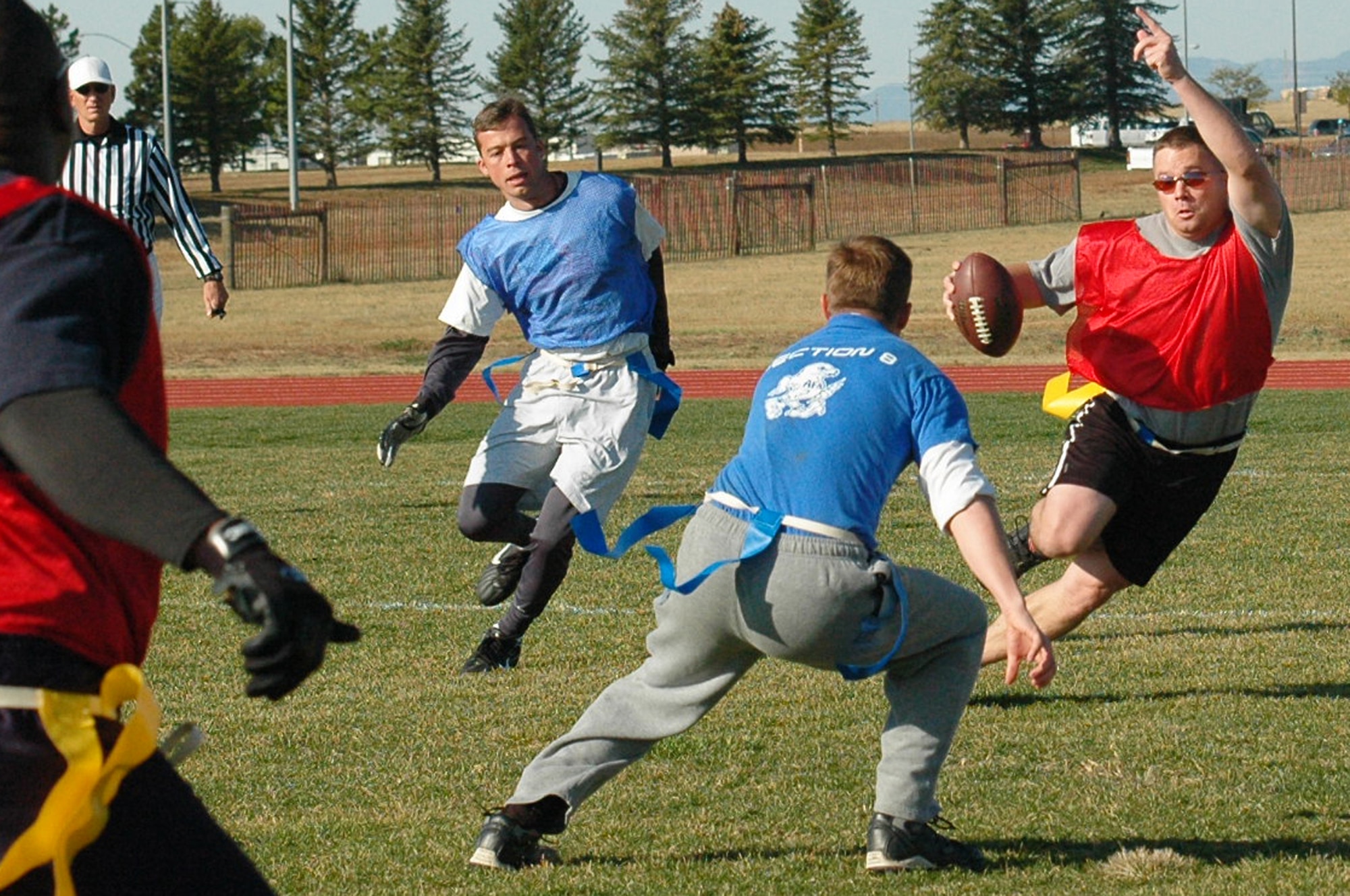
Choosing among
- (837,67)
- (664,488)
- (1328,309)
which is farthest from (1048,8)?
(664,488)

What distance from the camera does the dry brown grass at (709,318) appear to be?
85.4 ft

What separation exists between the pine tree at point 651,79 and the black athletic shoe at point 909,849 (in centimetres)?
7665

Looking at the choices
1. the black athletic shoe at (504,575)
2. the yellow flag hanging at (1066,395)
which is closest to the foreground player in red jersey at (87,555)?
the yellow flag hanging at (1066,395)

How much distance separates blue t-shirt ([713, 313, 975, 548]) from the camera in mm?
4297

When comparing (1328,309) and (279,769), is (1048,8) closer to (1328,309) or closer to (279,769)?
(1328,309)

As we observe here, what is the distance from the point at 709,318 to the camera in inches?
1243

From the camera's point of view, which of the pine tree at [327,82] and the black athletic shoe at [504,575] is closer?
the black athletic shoe at [504,575]

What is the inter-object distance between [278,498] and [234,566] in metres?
10.2

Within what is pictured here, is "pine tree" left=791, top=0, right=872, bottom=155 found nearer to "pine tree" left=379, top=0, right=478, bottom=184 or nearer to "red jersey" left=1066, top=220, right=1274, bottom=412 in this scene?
"pine tree" left=379, top=0, right=478, bottom=184

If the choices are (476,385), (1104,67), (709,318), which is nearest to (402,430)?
(476,385)

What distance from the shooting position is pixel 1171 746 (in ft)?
19.1

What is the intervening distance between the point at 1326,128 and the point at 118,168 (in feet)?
311

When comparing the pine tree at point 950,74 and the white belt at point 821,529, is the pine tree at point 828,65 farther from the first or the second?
the white belt at point 821,529

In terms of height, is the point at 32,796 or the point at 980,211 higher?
the point at 980,211
